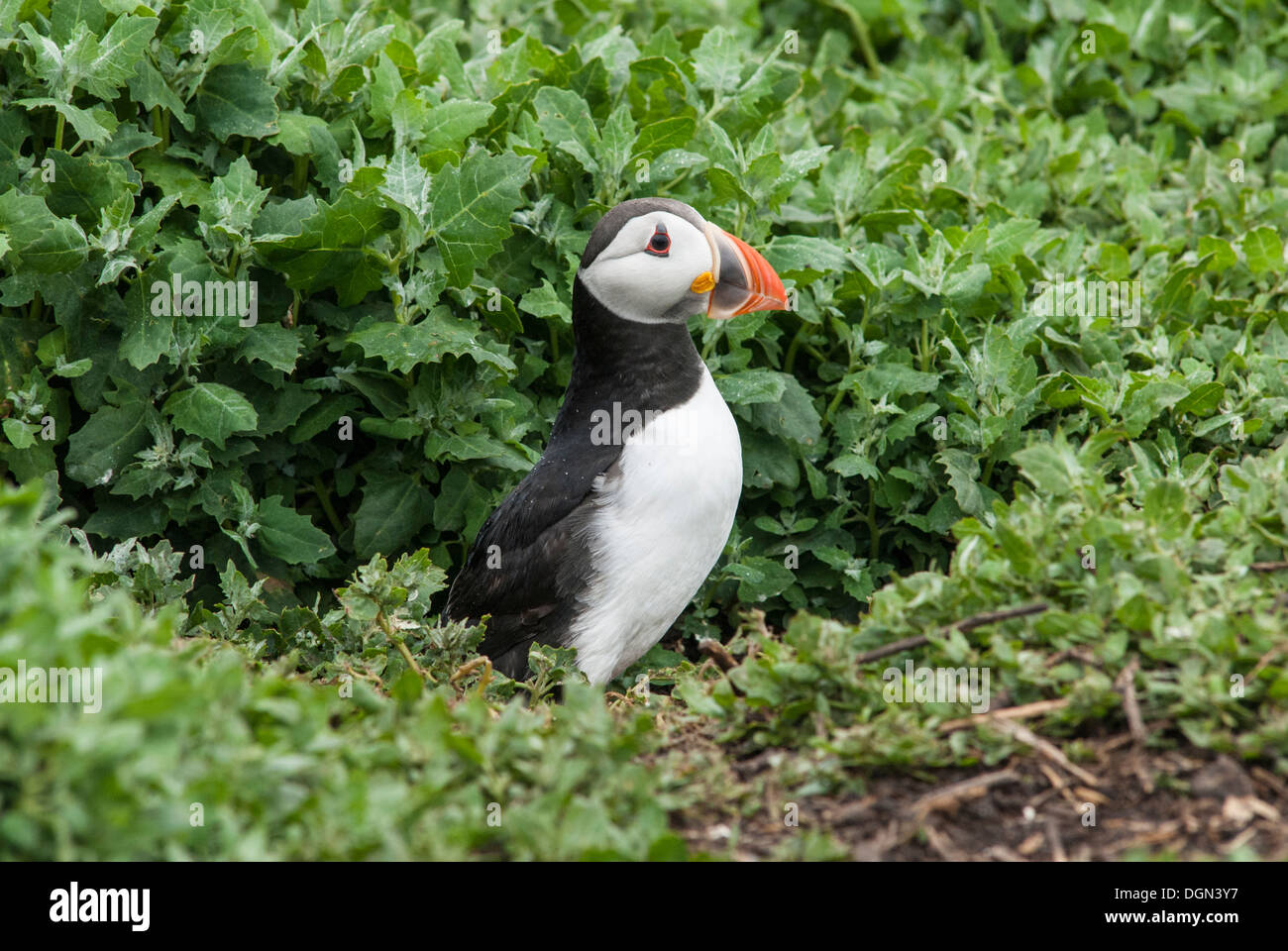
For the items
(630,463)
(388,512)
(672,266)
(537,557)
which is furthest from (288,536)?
(672,266)

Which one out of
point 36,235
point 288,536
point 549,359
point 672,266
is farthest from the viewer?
point 549,359

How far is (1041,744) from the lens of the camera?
3367mm

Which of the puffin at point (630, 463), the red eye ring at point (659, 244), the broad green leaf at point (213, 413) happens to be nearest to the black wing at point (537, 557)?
the puffin at point (630, 463)

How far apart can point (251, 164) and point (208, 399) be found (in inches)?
50.7

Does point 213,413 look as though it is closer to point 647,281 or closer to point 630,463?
point 630,463

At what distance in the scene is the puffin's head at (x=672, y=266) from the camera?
516 centimetres

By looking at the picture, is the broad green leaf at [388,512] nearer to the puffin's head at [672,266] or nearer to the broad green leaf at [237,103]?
the puffin's head at [672,266]

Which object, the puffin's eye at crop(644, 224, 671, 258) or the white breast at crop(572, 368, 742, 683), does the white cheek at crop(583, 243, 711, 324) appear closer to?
the puffin's eye at crop(644, 224, 671, 258)

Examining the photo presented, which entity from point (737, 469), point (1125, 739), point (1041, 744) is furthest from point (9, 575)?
point (737, 469)

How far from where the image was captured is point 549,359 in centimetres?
647

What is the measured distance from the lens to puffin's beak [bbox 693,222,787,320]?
17.0 ft

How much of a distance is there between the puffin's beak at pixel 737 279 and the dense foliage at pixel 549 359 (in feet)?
2.61

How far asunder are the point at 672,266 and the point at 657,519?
0.93 m

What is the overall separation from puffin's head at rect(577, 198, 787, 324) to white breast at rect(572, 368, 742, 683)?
37 centimetres
